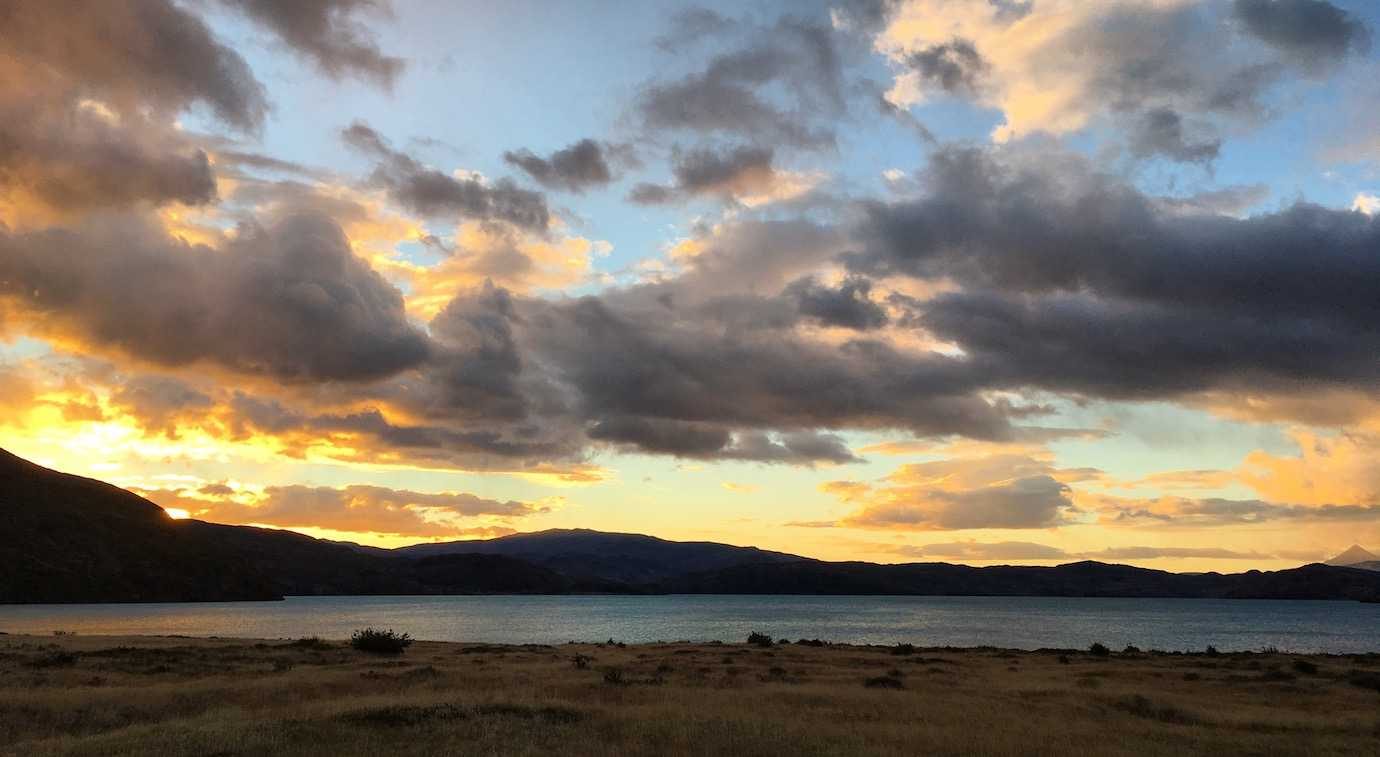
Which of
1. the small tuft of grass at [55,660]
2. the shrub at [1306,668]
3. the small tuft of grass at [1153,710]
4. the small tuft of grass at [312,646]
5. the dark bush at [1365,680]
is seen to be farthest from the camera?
the small tuft of grass at [312,646]

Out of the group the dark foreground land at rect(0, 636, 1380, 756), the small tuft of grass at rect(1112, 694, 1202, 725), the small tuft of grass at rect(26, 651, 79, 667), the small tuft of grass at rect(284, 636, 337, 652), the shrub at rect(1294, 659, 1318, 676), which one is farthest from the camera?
→ the small tuft of grass at rect(284, 636, 337, 652)

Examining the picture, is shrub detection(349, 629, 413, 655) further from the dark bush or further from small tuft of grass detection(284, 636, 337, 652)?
the dark bush

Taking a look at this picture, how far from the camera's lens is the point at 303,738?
867 inches

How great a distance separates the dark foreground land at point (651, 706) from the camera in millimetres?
22469

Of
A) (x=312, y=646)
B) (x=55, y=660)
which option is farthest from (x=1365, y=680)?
(x=55, y=660)

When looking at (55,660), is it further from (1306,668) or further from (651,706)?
(1306,668)

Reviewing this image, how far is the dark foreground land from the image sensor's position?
2247 cm

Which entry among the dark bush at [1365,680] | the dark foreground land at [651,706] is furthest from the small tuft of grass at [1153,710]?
the dark bush at [1365,680]

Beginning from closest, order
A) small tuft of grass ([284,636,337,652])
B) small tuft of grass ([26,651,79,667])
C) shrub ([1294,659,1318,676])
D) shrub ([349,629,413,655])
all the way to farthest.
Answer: small tuft of grass ([26,651,79,667])
shrub ([1294,659,1318,676])
shrub ([349,629,413,655])
small tuft of grass ([284,636,337,652])

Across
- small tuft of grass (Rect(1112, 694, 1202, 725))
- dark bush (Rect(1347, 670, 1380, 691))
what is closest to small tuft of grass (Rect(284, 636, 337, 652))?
small tuft of grass (Rect(1112, 694, 1202, 725))

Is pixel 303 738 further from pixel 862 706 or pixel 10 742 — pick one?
pixel 862 706

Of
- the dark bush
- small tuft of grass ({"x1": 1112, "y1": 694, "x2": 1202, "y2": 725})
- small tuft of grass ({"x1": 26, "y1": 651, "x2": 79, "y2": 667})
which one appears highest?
small tuft of grass ({"x1": 26, "y1": 651, "x2": 79, "y2": 667})

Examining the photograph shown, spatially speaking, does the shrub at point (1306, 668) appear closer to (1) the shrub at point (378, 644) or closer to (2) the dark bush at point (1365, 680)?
(2) the dark bush at point (1365, 680)

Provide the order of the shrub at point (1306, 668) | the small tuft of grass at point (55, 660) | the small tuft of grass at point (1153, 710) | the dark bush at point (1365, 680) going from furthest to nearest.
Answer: the shrub at point (1306, 668)
the dark bush at point (1365, 680)
the small tuft of grass at point (55, 660)
the small tuft of grass at point (1153, 710)
